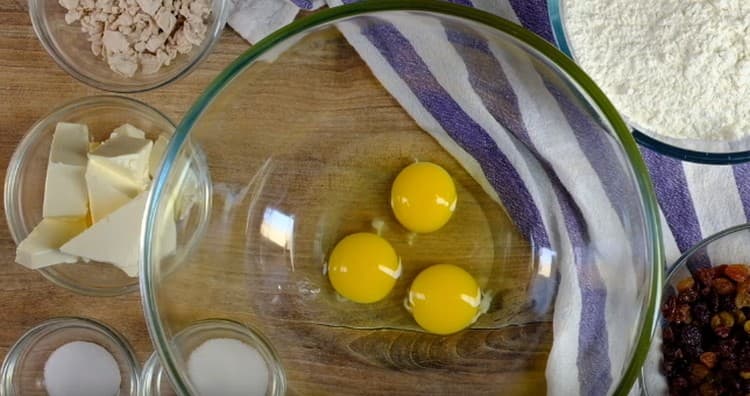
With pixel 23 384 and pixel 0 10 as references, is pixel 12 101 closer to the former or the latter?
pixel 0 10

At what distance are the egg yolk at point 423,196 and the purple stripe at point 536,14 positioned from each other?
0.28 meters

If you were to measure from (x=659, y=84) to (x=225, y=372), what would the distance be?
2.67 feet

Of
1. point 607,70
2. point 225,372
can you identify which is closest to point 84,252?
point 225,372

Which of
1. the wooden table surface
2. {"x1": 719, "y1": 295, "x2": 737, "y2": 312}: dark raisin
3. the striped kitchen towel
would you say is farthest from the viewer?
the wooden table surface

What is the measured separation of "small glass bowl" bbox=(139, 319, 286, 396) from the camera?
5.01 feet

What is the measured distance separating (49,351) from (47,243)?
222mm

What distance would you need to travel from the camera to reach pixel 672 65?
149 cm

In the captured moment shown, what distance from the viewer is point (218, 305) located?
1542 millimetres

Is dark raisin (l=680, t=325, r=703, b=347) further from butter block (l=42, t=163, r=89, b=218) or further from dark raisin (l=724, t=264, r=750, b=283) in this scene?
butter block (l=42, t=163, r=89, b=218)

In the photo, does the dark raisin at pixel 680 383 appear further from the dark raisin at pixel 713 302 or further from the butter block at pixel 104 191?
the butter block at pixel 104 191

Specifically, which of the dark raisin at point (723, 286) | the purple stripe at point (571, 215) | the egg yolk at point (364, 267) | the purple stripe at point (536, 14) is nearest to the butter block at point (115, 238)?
the egg yolk at point (364, 267)

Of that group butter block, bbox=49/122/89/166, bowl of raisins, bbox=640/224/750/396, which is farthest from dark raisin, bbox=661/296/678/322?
butter block, bbox=49/122/89/166

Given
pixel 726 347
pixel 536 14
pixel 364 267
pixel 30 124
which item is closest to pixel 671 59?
pixel 536 14

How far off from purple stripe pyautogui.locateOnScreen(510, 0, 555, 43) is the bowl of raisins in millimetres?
425
